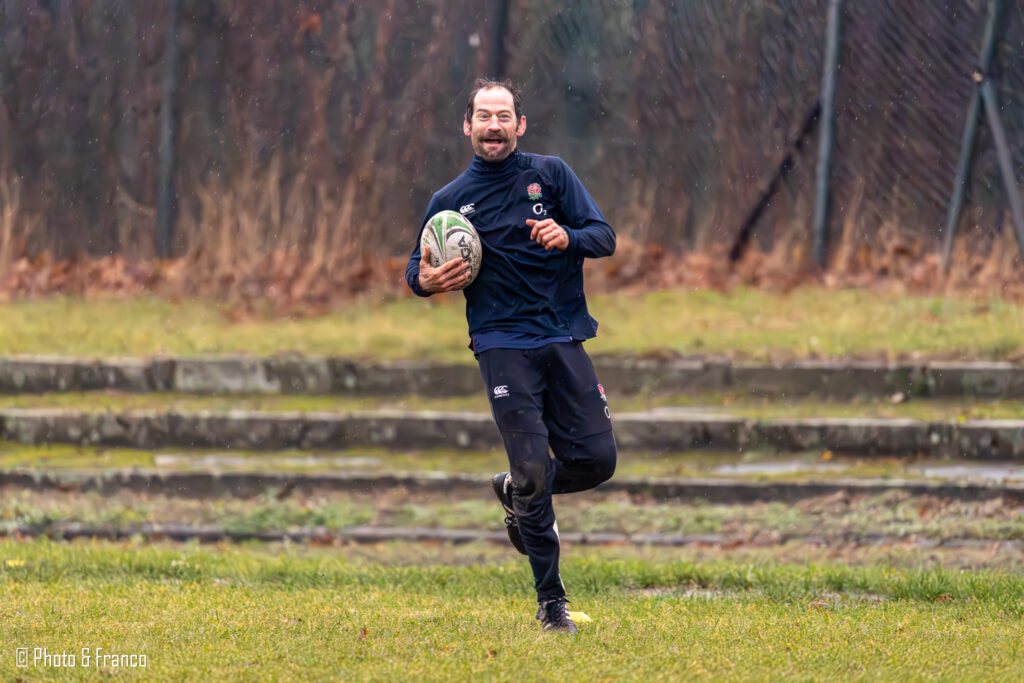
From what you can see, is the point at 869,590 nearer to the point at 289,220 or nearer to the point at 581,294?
the point at 581,294

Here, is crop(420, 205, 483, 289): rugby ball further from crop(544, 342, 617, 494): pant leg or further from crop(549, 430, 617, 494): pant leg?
crop(549, 430, 617, 494): pant leg

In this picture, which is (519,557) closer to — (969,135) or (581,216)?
(581,216)

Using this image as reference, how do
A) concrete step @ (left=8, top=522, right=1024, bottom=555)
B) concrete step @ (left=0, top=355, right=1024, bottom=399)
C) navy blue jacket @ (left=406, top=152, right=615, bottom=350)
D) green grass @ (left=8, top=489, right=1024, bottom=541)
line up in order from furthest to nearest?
concrete step @ (left=0, top=355, right=1024, bottom=399), green grass @ (left=8, top=489, right=1024, bottom=541), concrete step @ (left=8, top=522, right=1024, bottom=555), navy blue jacket @ (left=406, top=152, right=615, bottom=350)

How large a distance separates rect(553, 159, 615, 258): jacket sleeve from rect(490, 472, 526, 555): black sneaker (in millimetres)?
980

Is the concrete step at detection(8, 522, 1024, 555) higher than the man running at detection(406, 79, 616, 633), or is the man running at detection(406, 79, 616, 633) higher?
the man running at detection(406, 79, 616, 633)

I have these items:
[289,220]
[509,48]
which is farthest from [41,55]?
[509,48]

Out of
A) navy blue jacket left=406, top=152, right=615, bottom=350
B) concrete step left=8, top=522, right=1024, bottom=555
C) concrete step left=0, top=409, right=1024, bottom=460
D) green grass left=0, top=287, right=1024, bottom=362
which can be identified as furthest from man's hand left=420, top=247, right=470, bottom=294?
green grass left=0, top=287, right=1024, bottom=362

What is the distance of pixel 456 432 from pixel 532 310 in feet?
16.4

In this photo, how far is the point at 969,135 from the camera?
47.5 ft

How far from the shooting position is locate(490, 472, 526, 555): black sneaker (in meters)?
6.30

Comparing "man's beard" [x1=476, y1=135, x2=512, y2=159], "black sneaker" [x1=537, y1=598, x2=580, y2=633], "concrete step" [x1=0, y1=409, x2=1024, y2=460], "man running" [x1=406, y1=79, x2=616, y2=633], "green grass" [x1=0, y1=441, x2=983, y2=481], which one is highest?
"man's beard" [x1=476, y1=135, x2=512, y2=159]

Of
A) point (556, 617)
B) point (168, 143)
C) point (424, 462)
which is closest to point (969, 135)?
point (424, 462)

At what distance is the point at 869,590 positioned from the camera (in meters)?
7.43

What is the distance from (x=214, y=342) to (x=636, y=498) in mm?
5008
